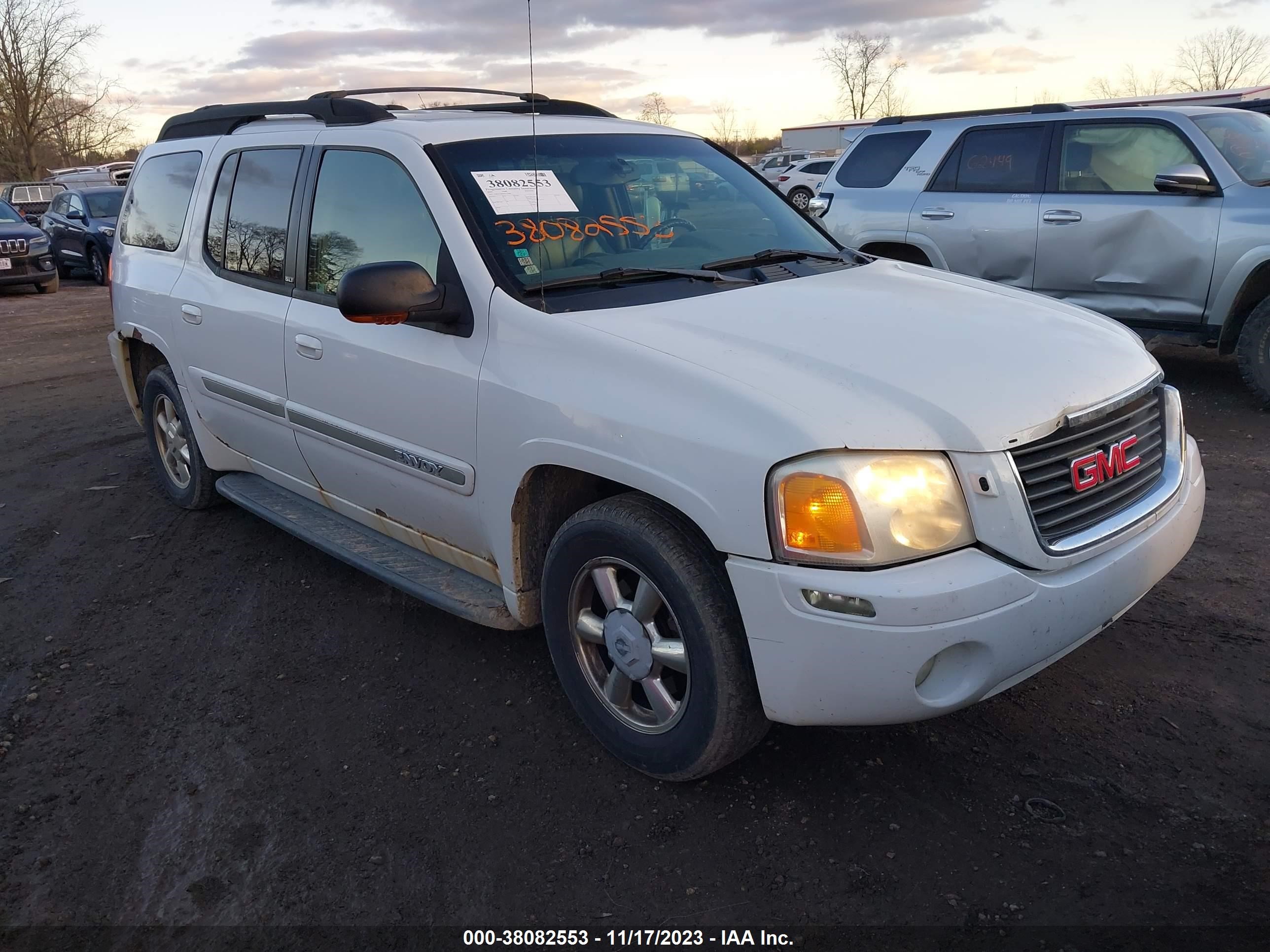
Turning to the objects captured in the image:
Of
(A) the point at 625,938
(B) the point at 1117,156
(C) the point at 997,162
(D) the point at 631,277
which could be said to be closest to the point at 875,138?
Result: (C) the point at 997,162

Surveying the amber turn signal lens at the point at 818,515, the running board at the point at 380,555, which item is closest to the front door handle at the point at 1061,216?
the running board at the point at 380,555

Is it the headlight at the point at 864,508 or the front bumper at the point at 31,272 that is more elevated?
the headlight at the point at 864,508

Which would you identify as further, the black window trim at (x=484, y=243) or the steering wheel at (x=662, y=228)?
the steering wheel at (x=662, y=228)

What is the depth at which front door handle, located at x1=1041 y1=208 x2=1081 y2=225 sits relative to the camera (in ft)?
23.1

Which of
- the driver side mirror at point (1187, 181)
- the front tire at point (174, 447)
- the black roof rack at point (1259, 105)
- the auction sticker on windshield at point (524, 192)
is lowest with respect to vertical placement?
the front tire at point (174, 447)

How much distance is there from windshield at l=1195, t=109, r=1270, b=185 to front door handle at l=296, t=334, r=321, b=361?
5.96 metres

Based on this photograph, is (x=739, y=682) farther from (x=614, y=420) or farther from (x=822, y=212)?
(x=822, y=212)

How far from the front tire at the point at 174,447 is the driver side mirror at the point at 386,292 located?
2.39m

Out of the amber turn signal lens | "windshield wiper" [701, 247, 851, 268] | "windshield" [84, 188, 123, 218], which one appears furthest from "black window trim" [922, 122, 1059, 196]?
"windshield" [84, 188, 123, 218]

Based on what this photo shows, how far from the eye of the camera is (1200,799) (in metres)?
2.72

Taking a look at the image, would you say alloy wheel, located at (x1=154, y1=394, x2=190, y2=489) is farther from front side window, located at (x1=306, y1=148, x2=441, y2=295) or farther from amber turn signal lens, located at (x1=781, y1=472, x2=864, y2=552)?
amber turn signal lens, located at (x1=781, y1=472, x2=864, y2=552)

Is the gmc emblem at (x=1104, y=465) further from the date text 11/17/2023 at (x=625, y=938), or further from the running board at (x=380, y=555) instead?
the running board at (x=380, y=555)

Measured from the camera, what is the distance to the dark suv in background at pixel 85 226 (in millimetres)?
18281

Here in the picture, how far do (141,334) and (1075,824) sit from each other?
4.76 m
